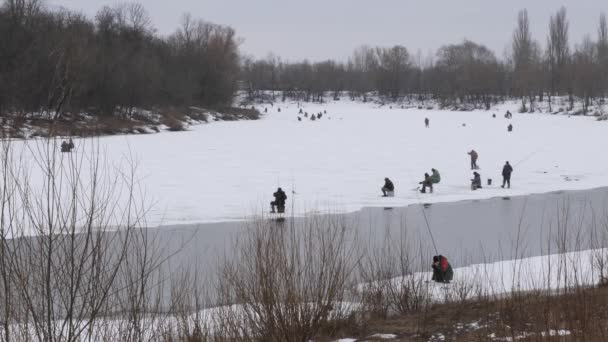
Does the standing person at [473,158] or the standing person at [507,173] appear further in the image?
the standing person at [473,158]

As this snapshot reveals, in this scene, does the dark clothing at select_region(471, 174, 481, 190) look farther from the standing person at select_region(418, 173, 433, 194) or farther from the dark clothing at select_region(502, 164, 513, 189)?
the standing person at select_region(418, 173, 433, 194)

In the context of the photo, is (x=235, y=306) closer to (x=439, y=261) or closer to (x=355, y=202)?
(x=439, y=261)

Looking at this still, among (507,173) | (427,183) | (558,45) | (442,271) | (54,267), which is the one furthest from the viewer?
(558,45)

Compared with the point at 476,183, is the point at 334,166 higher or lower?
higher

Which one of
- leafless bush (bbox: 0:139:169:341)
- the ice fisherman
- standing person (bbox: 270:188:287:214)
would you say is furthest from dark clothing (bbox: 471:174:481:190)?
leafless bush (bbox: 0:139:169:341)

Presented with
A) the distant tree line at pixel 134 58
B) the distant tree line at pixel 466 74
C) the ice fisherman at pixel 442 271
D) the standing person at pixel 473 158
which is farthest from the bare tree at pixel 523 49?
the ice fisherman at pixel 442 271

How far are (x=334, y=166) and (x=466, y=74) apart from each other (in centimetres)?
7868

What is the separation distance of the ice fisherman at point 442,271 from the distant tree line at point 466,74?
223ft

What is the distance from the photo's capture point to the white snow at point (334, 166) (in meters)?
19.1

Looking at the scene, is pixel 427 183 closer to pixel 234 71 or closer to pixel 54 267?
pixel 54 267

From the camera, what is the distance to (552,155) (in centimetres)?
3120

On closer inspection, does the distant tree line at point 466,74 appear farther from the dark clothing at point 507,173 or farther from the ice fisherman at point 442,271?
the ice fisherman at point 442,271

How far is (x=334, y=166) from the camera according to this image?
26.9m

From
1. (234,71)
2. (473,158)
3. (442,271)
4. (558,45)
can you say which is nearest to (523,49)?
(558,45)
